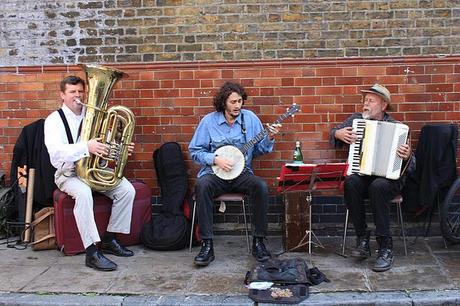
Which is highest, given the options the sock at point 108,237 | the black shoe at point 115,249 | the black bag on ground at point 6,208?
the black bag on ground at point 6,208

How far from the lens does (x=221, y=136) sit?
5.48 m

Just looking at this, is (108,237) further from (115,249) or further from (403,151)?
(403,151)

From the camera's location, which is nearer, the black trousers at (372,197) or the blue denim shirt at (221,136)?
the black trousers at (372,197)

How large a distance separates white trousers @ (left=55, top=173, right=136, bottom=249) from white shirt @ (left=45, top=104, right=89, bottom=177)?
104 millimetres

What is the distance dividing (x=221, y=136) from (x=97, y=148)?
1171 millimetres

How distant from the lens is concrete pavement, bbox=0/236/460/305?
434 centimetres

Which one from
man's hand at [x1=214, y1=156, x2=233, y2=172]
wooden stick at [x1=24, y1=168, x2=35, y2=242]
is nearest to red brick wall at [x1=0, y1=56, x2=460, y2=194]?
wooden stick at [x1=24, y1=168, x2=35, y2=242]

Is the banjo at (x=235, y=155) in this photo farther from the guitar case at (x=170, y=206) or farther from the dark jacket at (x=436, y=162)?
the dark jacket at (x=436, y=162)

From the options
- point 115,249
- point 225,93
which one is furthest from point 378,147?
point 115,249

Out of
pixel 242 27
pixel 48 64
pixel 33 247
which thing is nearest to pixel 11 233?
pixel 33 247

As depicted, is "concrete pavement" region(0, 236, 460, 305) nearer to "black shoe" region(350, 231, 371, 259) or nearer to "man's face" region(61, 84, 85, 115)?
"black shoe" region(350, 231, 371, 259)

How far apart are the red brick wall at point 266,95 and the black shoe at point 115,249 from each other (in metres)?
0.84

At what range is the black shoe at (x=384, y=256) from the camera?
192 inches

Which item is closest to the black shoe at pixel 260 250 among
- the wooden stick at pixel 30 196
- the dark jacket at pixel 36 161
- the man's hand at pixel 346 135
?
the man's hand at pixel 346 135
